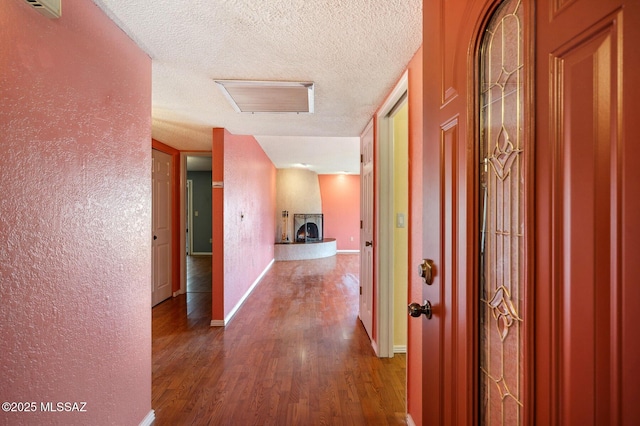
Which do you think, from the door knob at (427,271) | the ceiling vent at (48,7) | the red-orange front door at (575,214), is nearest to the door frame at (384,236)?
the door knob at (427,271)

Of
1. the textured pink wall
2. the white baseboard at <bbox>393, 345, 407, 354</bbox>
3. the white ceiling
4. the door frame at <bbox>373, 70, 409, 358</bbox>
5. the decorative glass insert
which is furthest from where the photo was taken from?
the textured pink wall

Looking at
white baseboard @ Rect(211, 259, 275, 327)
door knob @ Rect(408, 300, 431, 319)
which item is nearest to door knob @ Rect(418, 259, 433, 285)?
door knob @ Rect(408, 300, 431, 319)

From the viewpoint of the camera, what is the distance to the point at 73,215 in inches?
43.6

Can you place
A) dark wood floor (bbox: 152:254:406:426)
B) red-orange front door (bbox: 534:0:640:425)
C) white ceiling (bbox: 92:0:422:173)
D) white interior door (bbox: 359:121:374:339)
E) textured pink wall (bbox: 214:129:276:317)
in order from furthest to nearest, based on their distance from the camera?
1. textured pink wall (bbox: 214:129:276:317)
2. white interior door (bbox: 359:121:374:339)
3. dark wood floor (bbox: 152:254:406:426)
4. white ceiling (bbox: 92:0:422:173)
5. red-orange front door (bbox: 534:0:640:425)

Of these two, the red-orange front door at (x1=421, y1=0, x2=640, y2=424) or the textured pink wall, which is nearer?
the red-orange front door at (x1=421, y1=0, x2=640, y2=424)

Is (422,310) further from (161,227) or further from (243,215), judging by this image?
(161,227)

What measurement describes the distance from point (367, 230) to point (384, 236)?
0.47 meters

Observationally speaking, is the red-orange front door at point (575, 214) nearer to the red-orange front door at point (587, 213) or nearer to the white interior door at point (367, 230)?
the red-orange front door at point (587, 213)

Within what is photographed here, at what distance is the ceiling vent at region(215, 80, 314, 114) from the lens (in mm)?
1906

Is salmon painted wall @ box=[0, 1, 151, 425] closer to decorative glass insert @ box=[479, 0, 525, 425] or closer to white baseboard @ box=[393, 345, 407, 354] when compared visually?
decorative glass insert @ box=[479, 0, 525, 425]

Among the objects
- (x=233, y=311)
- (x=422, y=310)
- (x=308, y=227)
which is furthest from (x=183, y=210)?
(x=422, y=310)

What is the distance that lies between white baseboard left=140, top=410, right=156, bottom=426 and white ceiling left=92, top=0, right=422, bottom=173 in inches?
82.0

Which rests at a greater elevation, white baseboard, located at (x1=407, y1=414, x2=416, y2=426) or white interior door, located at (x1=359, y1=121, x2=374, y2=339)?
white interior door, located at (x1=359, y1=121, x2=374, y2=339)

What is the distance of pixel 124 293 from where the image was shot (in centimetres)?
142
